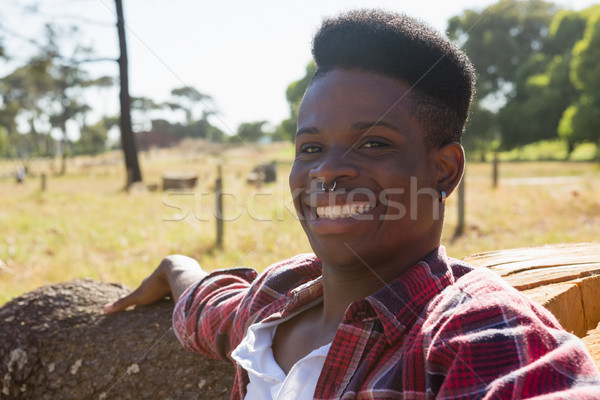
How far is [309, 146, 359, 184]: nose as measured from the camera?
130cm

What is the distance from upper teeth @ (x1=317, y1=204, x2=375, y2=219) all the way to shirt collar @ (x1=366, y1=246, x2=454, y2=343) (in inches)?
7.3

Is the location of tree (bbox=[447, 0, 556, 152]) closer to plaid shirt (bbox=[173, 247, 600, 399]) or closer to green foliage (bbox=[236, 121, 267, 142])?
green foliage (bbox=[236, 121, 267, 142])

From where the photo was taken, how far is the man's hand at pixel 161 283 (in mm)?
2367

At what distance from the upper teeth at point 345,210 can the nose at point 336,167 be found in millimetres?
68

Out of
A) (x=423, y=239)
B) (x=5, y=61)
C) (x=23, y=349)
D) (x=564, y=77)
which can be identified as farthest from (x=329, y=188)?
(x=564, y=77)

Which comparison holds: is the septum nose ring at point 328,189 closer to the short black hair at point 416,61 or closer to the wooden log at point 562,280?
the short black hair at point 416,61

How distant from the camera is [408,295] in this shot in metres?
1.23

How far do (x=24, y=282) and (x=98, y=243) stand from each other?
1.55 meters

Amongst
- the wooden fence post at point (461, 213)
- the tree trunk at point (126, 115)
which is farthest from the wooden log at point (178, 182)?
the wooden fence post at point (461, 213)

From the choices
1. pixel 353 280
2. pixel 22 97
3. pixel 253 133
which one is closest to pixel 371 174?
pixel 353 280

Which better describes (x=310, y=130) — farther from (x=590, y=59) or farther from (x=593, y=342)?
(x=590, y=59)

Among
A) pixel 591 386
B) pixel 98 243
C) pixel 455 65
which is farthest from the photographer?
pixel 98 243

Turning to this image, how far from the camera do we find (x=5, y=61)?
1318 cm

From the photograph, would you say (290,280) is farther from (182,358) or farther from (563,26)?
(563,26)
